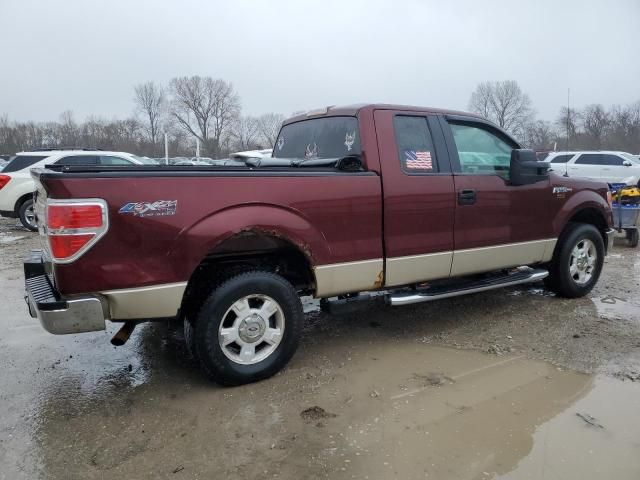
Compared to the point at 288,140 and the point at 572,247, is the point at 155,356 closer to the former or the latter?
the point at 288,140

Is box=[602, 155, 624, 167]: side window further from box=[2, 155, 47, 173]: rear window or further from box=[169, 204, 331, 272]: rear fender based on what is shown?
box=[169, 204, 331, 272]: rear fender

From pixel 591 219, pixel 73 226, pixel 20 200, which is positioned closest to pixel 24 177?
pixel 20 200

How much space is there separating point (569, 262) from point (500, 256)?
116 cm

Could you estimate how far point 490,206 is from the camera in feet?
15.0

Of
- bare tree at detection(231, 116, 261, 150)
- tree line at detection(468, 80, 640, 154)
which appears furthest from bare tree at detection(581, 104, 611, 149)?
bare tree at detection(231, 116, 261, 150)

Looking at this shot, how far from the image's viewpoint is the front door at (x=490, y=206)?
4.44 meters

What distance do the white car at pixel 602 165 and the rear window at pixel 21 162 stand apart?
663 inches

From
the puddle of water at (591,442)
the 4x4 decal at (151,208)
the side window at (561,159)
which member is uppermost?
the side window at (561,159)

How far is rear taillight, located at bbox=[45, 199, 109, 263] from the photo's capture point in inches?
111

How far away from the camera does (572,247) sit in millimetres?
5352

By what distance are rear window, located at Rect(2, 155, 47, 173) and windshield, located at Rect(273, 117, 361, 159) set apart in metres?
8.25

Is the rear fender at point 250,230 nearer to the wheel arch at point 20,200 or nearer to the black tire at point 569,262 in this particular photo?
the black tire at point 569,262


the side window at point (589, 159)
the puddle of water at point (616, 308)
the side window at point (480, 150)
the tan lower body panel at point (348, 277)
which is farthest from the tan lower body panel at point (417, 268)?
the side window at point (589, 159)

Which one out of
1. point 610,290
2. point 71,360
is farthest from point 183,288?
point 610,290
